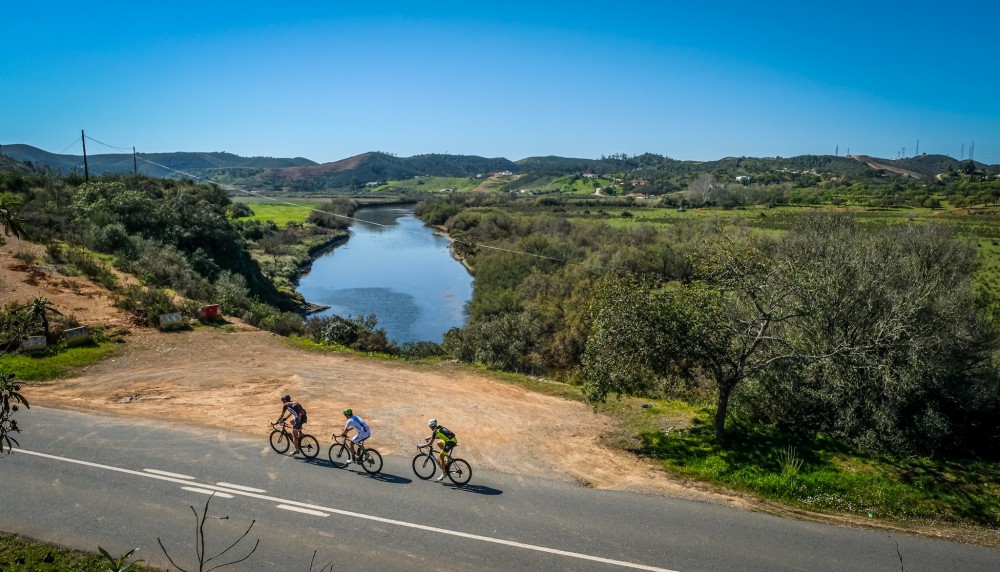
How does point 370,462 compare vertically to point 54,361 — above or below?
below

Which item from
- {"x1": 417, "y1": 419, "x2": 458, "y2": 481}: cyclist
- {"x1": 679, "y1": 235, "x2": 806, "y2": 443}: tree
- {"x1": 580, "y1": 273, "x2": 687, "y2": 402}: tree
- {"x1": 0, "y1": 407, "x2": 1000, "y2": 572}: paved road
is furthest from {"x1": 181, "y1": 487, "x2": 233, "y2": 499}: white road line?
{"x1": 679, "y1": 235, "x2": 806, "y2": 443}: tree

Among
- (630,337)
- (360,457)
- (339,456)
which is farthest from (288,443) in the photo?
(630,337)

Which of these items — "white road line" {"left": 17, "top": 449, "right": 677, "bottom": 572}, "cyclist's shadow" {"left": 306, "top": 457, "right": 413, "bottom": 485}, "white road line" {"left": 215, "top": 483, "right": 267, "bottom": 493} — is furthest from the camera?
"cyclist's shadow" {"left": 306, "top": 457, "right": 413, "bottom": 485}

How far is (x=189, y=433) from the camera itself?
14.6 metres

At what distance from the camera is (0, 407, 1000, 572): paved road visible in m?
9.94

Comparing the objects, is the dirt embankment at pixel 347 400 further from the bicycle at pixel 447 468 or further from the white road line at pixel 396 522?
the white road line at pixel 396 522

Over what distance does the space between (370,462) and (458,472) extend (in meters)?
1.95

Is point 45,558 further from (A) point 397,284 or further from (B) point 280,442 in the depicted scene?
(A) point 397,284

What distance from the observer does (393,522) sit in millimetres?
10844

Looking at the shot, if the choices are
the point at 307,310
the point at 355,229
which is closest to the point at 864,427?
the point at 307,310

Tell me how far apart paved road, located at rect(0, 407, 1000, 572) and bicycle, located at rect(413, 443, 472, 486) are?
0.28m

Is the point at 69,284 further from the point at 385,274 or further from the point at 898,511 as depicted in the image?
the point at 385,274

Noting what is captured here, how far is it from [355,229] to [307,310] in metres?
68.7

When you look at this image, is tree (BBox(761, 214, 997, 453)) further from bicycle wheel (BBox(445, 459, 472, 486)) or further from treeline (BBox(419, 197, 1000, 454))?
bicycle wheel (BBox(445, 459, 472, 486))
